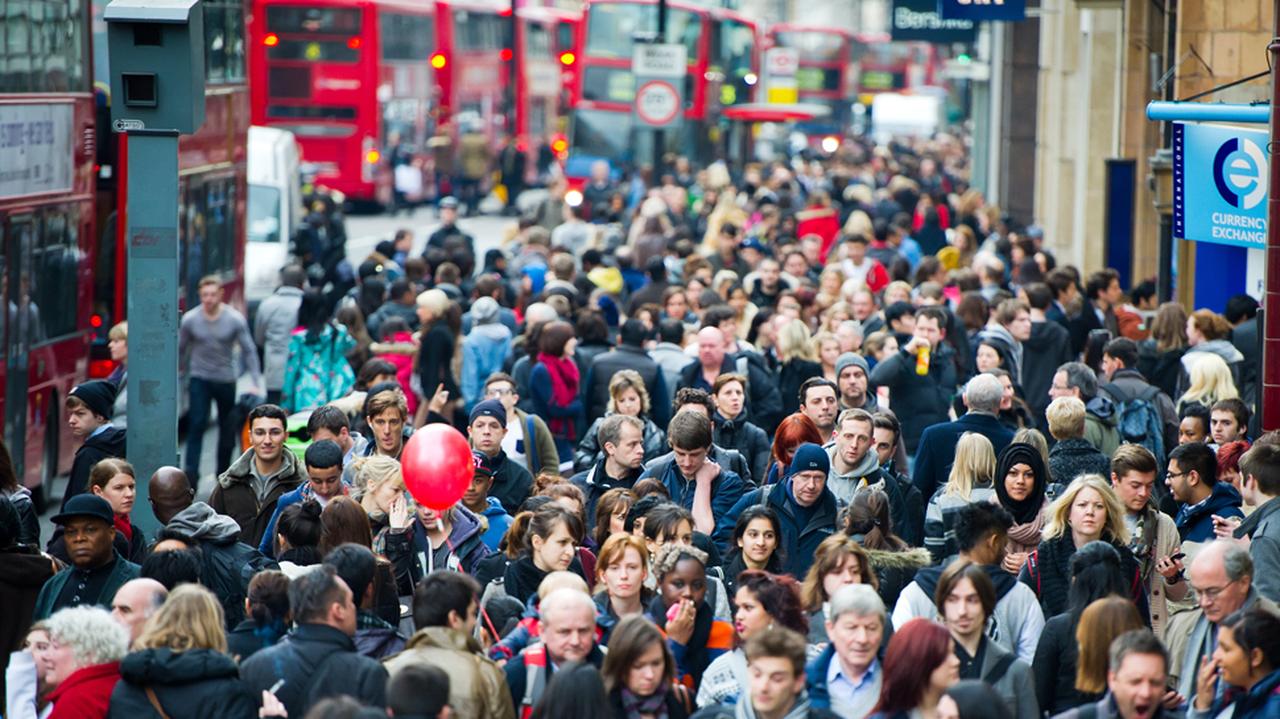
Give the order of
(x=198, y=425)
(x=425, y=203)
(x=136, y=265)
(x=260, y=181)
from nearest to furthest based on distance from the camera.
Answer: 1. (x=136, y=265)
2. (x=198, y=425)
3. (x=260, y=181)
4. (x=425, y=203)

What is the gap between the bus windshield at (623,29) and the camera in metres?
42.2

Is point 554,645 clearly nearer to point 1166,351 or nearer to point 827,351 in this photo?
point 827,351

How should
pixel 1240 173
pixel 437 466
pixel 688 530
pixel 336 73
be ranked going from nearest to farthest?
pixel 688 530, pixel 437 466, pixel 1240 173, pixel 336 73

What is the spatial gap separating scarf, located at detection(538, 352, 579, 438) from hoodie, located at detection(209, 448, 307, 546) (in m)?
3.12

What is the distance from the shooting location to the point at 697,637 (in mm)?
7480

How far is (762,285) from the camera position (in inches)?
701

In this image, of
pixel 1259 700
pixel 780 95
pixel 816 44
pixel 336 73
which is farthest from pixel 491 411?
pixel 816 44

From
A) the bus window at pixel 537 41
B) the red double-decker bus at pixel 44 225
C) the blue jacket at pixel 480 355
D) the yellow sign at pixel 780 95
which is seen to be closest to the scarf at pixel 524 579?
the blue jacket at pixel 480 355

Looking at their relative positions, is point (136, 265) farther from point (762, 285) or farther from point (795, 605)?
point (762, 285)

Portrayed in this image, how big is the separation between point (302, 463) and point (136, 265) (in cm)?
175

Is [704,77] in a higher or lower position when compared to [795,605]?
higher

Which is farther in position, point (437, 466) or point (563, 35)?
point (563, 35)

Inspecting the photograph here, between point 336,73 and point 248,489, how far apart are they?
28764 mm

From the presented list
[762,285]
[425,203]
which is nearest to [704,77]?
[425,203]
